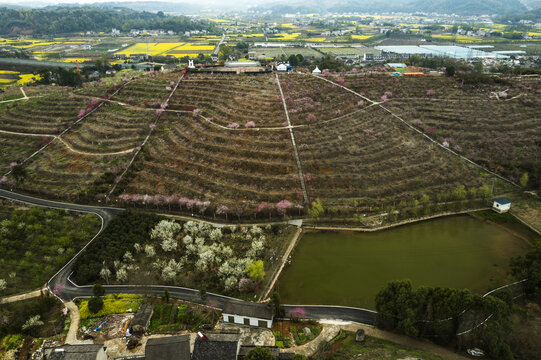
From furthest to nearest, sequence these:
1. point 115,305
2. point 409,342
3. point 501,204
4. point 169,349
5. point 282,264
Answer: point 501,204 < point 282,264 < point 115,305 < point 409,342 < point 169,349

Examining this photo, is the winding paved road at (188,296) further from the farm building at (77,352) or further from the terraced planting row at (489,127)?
the terraced planting row at (489,127)

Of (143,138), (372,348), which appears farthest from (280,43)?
(372,348)

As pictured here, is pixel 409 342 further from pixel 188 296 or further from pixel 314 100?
pixel 314 100

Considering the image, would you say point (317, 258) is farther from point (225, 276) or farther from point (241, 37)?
point (241, 37)

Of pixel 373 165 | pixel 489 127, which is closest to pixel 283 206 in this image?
pixel 373 165

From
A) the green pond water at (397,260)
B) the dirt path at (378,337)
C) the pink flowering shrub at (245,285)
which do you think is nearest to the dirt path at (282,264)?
the green pond water at (397,260)

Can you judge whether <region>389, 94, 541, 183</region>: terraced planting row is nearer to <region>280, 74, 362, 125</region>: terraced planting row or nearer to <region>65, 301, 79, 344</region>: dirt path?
<region>280, 74, 362, 125</region>: terraced planting row
